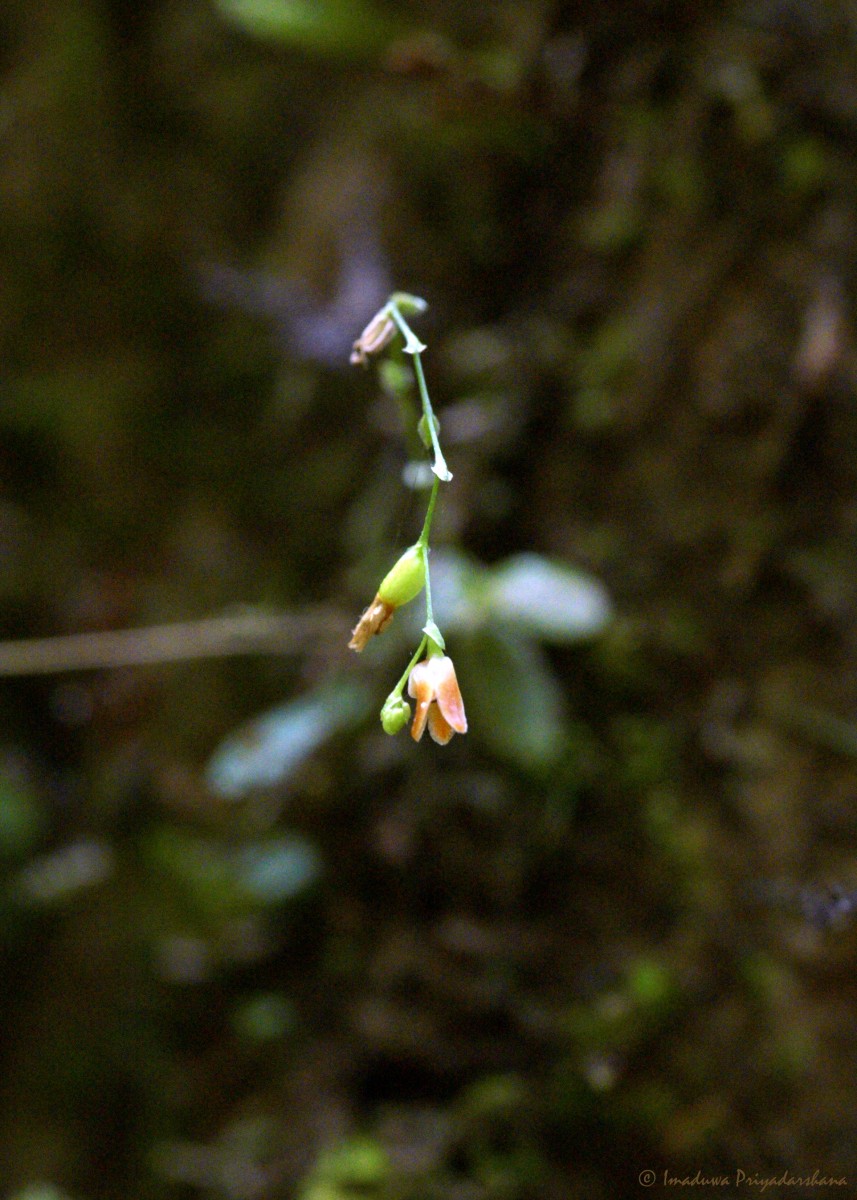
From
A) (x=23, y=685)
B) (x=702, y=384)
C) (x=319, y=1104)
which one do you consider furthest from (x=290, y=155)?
(x=319, y=1104)

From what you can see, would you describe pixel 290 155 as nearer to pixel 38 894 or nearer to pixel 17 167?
pixel 17 167

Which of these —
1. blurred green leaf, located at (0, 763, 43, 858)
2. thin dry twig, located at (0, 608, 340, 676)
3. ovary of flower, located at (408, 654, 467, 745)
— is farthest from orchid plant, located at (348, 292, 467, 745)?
blurred green leaf, located at (0, 763, 43, 858)

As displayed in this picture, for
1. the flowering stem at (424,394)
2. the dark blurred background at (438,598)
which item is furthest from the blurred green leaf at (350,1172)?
the flowering stem at (424,394)

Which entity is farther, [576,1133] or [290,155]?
[290,155]

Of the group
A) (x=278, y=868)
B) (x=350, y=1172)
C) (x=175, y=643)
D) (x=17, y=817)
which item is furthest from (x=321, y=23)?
(x=350, y=1172)

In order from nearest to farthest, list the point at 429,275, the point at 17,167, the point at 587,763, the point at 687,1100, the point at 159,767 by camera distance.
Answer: the point at 687,1100, the point at 587,763, the point at 429,275, the point at 159,767, the point at 17,167

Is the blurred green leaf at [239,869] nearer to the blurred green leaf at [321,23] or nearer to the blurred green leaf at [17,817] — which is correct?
the blurred green leaf at [17,817]

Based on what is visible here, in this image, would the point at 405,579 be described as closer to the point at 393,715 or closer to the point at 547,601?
the point at 393,715
